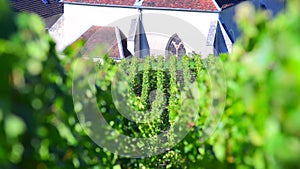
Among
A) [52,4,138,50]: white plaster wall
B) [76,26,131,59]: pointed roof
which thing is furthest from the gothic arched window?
[52,4,138,50]: white plaster wall

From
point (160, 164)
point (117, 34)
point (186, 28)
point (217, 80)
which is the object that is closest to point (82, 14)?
point (117, 34)

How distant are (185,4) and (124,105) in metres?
14.6

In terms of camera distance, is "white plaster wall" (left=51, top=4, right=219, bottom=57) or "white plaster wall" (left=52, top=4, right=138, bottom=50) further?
"white plaster wall" (left=52, top=4, right=138, bottom=50)

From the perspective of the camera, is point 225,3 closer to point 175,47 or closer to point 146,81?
point 175,47

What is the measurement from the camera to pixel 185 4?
1689cm

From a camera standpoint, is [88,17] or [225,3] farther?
[225,3]

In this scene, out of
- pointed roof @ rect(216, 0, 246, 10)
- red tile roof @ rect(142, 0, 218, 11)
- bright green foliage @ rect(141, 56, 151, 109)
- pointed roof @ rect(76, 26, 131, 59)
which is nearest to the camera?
bright green foliage @ rect(141, 56, 151, 109)

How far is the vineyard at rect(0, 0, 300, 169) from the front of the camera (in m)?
1.10

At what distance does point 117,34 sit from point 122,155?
48.6 ft

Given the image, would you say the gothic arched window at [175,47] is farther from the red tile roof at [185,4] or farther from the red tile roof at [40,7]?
the red tile roof at [40,7]

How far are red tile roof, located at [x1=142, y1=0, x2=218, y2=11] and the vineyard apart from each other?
14393 millimetres

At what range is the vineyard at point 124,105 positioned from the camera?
3.61 ft

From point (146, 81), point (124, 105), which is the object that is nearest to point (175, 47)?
point (146, 81)

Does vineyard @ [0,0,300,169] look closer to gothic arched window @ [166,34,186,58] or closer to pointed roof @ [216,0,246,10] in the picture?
gothic arched window @ [166,34,186,58]
